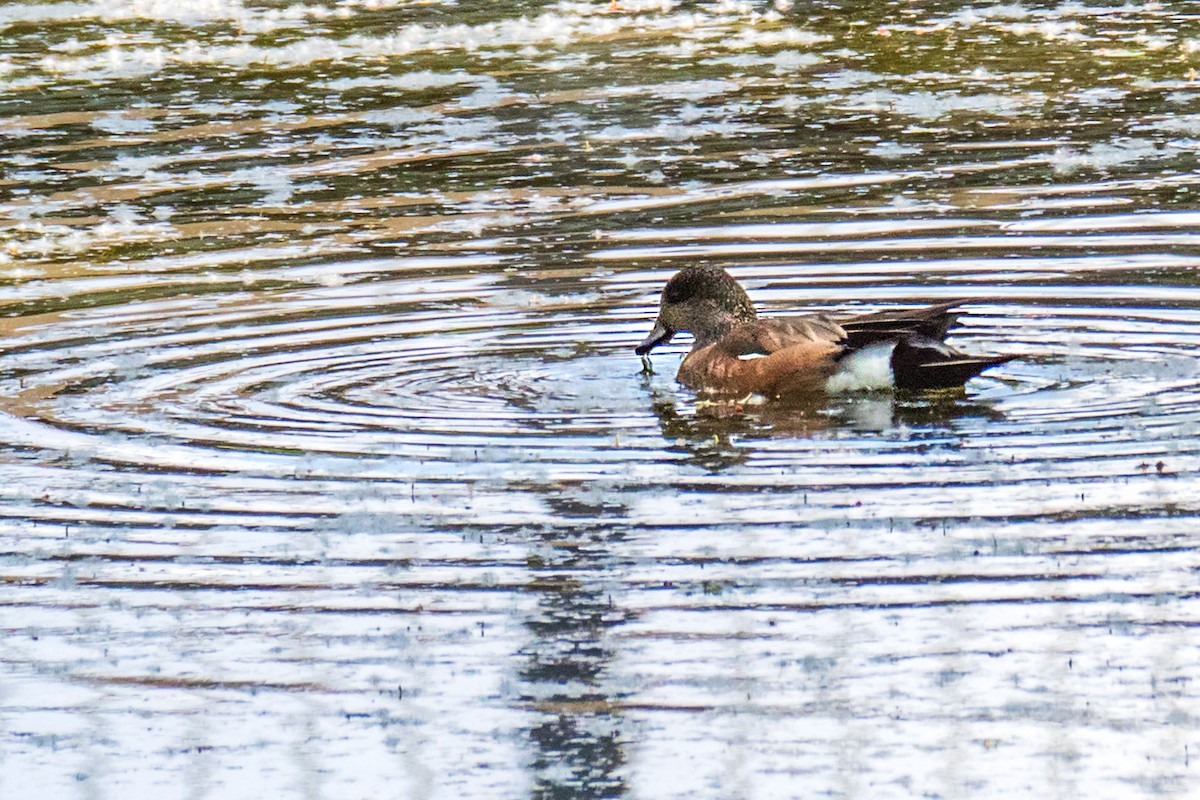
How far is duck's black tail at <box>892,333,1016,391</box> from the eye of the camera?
27.9 ft

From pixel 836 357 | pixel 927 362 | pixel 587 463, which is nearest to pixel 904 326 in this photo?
pixel 927 362

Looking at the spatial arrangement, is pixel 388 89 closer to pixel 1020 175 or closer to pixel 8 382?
pixel 1020 175

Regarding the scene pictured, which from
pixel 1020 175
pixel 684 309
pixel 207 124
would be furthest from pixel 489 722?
pixel 207 124

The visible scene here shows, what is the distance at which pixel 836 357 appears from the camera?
28.2 feet

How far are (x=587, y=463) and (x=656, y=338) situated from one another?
2022 millimetres

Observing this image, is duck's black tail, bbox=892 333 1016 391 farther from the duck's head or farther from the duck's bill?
the duck's bill

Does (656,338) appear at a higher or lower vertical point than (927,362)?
lower

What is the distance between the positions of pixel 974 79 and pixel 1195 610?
11991 mm

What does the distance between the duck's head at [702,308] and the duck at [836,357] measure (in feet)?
0.66

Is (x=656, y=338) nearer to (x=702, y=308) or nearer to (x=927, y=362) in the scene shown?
(x=702, y=308)

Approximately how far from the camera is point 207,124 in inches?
664

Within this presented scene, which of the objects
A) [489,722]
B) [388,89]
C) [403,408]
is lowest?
[388,89]

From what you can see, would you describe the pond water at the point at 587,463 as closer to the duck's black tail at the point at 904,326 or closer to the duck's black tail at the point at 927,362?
the duck's black tail at the point at 927,362

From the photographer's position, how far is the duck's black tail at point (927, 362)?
27.9 feet
